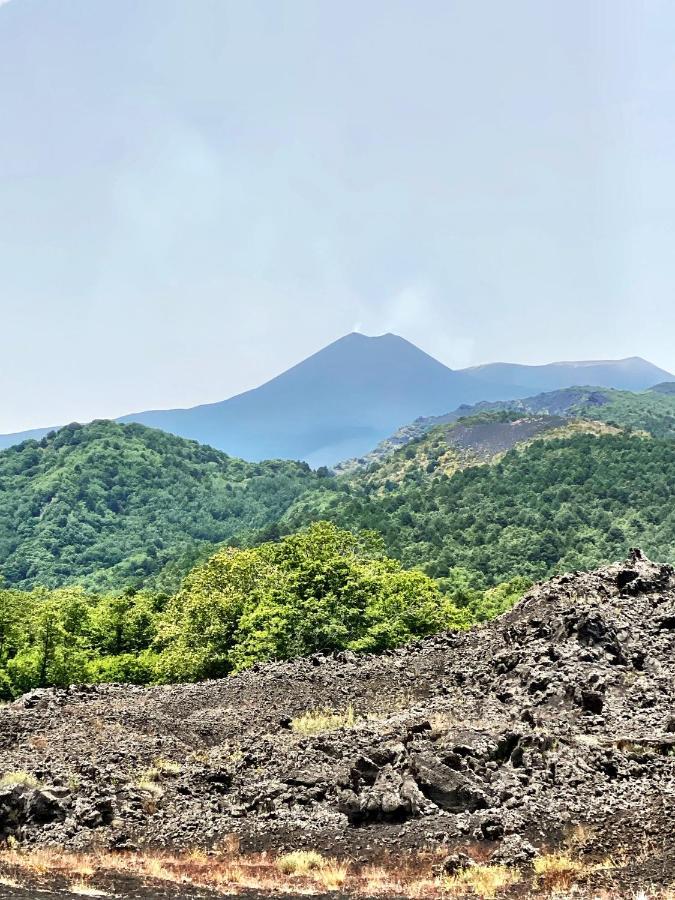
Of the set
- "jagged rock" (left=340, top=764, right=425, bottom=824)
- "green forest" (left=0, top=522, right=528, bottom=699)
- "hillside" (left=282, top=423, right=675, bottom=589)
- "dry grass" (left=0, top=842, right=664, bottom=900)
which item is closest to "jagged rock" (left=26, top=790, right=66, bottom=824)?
"dry grass" (left=0, top=842, right=664, bottom=900)

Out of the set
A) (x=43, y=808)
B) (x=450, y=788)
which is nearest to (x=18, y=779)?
(x=43, y=808)

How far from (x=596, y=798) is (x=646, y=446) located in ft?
621

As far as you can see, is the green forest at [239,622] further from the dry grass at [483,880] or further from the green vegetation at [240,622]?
the dry grass at [483,880]

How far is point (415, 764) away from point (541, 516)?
5751 inches

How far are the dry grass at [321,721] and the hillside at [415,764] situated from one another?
0.12 meters

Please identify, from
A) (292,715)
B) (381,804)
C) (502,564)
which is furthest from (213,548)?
(381,804)

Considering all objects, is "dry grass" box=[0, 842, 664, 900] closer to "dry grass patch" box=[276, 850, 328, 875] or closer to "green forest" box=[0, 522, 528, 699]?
"dry grass patch" box=[276, 850, 328, 875]

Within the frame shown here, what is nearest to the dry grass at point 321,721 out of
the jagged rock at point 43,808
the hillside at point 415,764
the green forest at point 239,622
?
the hillside at point 415,764

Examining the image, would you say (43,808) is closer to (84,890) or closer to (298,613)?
(84,890)

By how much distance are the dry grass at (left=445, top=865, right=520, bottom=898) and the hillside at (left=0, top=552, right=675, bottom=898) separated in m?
0.09

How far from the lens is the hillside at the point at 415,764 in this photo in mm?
16266

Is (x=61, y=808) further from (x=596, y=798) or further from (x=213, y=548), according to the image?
(x=213, y=548)

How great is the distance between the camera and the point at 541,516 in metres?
159

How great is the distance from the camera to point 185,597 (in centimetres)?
6344
